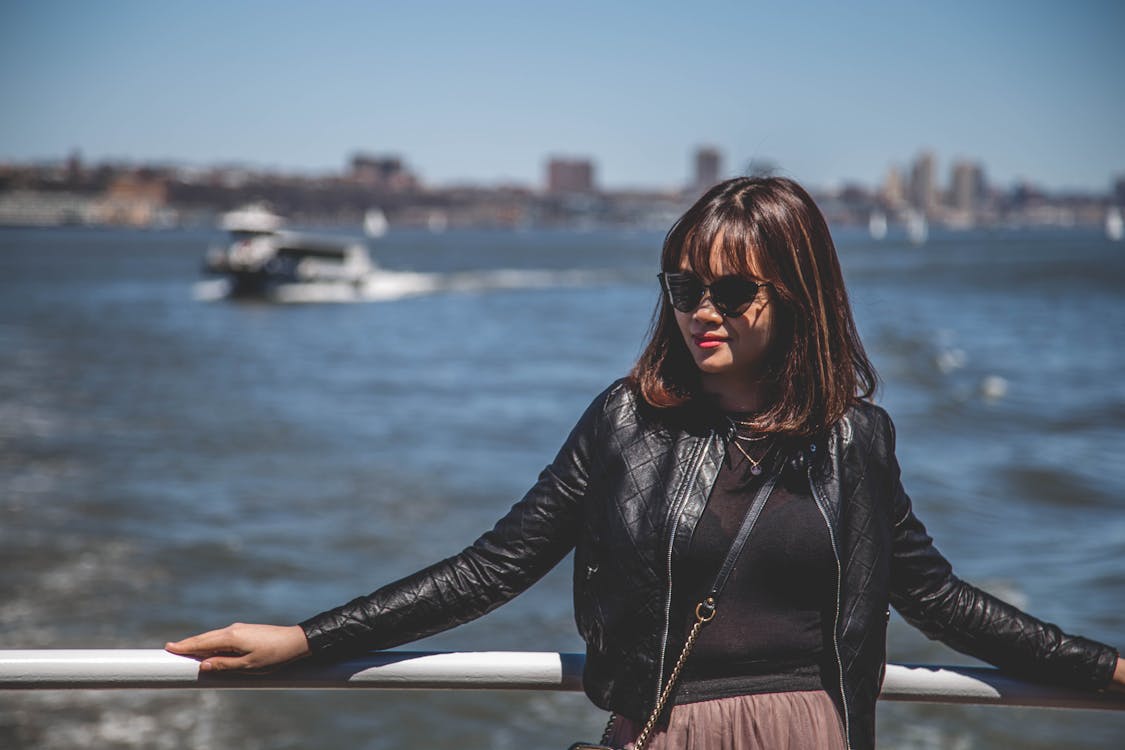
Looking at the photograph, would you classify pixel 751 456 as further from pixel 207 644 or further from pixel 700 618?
pixel 207 644

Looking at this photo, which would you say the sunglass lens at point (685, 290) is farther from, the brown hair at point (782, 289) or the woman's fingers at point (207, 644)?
the woman's fingers at point (207, 644)

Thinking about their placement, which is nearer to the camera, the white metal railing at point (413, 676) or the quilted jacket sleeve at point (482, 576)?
the white metal railing at point (413, 676)

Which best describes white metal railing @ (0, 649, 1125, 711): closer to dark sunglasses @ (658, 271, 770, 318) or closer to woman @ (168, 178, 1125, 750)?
woman @ (168, 178, 1125, 750)

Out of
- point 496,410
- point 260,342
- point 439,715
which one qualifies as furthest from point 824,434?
point 260,342

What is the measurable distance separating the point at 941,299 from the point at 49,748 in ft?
155

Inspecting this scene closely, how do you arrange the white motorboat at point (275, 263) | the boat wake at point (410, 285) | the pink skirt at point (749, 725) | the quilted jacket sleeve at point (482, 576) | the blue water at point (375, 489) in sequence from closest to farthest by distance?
the pink skirt at point (749, 725), the quilted jacket sleeve at point (482, 576), the blue water at point (375, 489), the white motorboat at point (275, 263), the boat wake at point (410, 285)

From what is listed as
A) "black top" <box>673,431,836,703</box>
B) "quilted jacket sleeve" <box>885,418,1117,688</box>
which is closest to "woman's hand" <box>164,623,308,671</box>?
"black top" <box>673,431,836,703</box>

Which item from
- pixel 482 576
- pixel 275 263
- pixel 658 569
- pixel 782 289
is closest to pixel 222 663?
pixel 482 576

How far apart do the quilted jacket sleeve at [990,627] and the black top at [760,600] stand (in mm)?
210

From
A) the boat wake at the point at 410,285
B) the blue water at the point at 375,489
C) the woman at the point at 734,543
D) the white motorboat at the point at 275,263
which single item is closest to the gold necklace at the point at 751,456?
the woman at the point at 734,543

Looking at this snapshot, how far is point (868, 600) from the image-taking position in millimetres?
1660

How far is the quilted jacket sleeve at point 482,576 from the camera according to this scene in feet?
5.64

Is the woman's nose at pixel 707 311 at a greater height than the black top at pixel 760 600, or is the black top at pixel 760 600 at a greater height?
the woman's nose at pixel 707 311

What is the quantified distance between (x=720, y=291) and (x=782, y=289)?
9 centimetres
